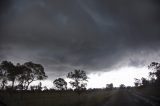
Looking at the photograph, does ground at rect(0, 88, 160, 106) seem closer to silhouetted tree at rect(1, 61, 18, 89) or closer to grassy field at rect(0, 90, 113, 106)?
grassy field at rect(0, 90, 113, 106)

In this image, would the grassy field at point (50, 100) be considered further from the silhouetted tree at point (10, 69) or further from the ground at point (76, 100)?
the silhouetted tree at point (10, 69)

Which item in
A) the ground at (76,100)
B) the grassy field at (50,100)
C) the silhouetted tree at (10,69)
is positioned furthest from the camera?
the silhouetted tree at (10,69)

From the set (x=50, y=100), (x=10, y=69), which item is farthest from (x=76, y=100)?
(x=10, y=69)

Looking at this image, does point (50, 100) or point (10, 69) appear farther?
point (10, 69)

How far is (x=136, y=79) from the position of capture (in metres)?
187

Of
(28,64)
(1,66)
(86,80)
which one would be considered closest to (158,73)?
(86,80)

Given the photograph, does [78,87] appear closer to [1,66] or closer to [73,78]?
[73,78]

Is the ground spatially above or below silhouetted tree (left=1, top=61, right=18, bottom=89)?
below

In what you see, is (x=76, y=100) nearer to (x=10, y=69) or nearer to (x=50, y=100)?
(x=50, y=100)

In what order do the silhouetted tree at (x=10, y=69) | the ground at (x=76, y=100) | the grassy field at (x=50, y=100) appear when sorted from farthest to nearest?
the silhouetted tree at (x=10, y=69) → the ground at (x=76, y=100) → the grassy field at (x=50, y=100)

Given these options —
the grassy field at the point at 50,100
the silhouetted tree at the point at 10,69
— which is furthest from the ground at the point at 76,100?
the silhouetted tree at the point at 10,69

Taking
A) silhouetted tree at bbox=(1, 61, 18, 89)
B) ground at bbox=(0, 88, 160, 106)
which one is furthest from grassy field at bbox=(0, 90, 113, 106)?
silhouetted tree at bbox=(1, 61, 18, 89)

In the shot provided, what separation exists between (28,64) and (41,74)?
5385mm

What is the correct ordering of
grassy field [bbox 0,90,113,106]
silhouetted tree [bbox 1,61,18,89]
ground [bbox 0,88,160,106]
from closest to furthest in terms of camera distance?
grassy field [bbox 0,90,113,106]
ground [bbox 0,88,160,106]
silhouetted tree [bbox 1,61,18,89]
